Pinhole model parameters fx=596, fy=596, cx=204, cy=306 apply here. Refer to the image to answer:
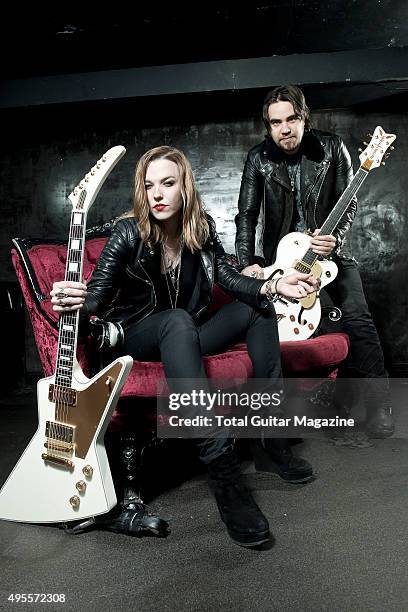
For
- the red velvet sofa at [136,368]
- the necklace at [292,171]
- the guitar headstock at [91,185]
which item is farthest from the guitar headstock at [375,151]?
the guitar headstock at [91,185]

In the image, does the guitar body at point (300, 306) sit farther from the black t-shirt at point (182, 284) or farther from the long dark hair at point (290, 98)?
the black t-shirt at point (182, 284)

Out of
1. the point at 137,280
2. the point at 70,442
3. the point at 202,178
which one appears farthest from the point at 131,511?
the point at 202,178

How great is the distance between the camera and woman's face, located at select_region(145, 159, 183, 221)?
2008 millimetres

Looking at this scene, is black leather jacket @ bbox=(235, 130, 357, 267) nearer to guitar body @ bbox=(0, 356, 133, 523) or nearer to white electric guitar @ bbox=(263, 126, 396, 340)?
white electric guitar @ bbox=(263, 126, 396, 340)

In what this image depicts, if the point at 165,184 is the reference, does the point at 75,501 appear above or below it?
below

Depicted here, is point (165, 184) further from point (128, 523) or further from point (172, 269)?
point (128, 523)

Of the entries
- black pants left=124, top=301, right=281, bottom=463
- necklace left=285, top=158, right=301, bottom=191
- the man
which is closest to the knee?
black pants left=124, top=301, right=281, bottom=463

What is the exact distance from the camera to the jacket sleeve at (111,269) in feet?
6.59

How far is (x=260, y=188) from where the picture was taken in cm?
321

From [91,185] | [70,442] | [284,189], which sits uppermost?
[284,189]

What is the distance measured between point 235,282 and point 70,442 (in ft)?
2.64

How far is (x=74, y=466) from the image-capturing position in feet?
5.71

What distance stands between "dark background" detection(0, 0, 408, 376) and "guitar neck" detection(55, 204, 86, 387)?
2.63 meters

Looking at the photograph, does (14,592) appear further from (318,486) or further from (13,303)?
(13,303)
